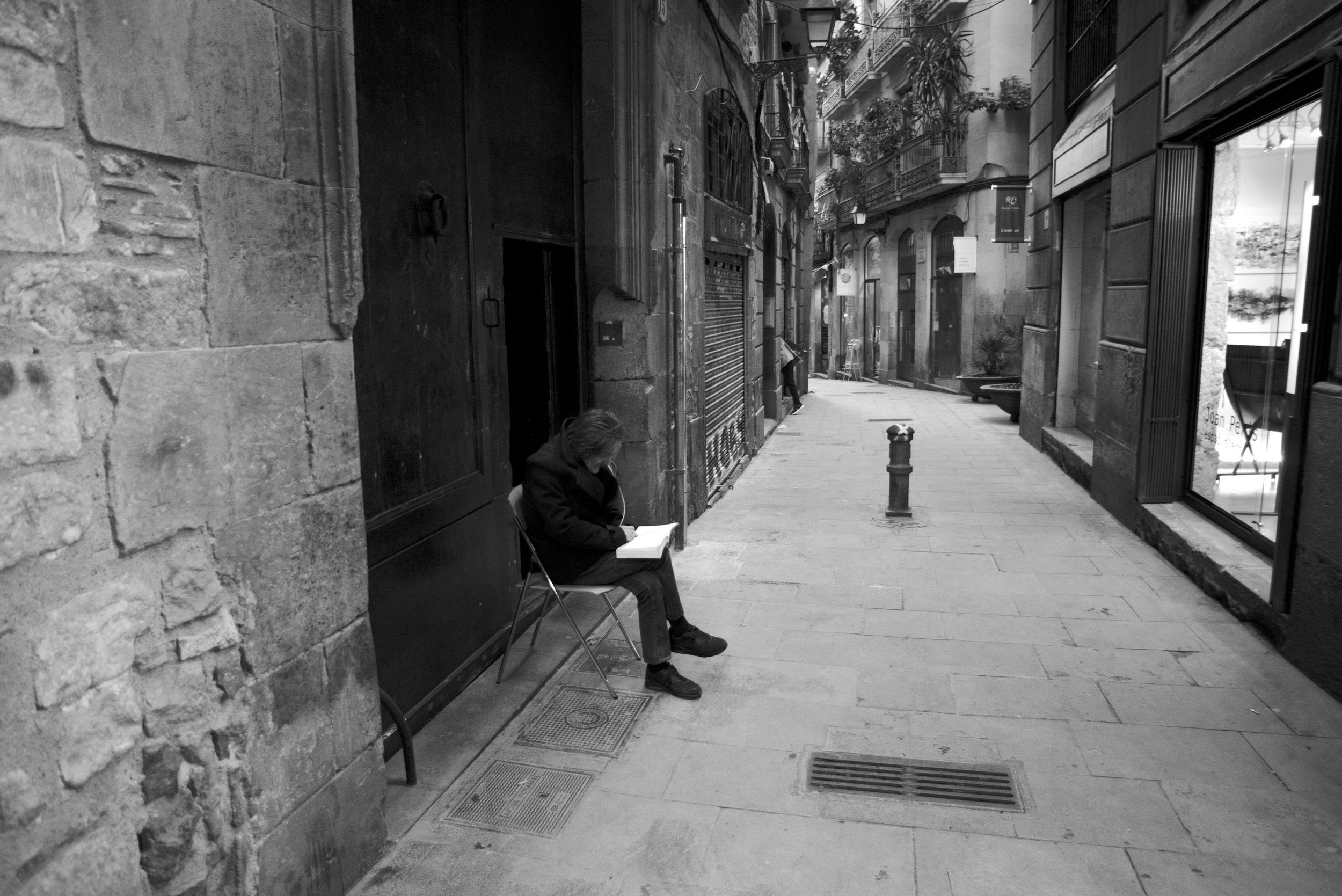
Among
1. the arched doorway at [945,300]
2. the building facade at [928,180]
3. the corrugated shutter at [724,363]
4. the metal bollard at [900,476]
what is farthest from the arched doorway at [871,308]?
the metal bollard at [900,476]

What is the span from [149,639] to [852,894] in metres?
2.26

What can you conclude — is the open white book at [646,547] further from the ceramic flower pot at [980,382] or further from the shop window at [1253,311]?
the ceramic flower pot at [980,382]

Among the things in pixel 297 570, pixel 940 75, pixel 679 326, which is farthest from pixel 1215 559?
pixel 940 75

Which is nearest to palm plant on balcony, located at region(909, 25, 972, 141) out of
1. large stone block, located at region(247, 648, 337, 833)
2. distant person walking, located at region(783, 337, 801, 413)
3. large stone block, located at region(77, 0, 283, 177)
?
distant person walking, located at region(783, 337, 801, 413)

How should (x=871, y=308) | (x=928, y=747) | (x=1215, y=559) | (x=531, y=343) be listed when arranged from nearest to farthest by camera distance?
(x=928, y=747), (x=1215, y=559), (x=531, y=343), (x=871, y=308)

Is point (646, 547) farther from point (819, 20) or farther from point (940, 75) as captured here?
point (940, 75)

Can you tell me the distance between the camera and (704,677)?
5.17m

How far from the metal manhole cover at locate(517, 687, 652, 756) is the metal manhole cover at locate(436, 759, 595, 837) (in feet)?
0.75

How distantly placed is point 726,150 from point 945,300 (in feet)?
51.1

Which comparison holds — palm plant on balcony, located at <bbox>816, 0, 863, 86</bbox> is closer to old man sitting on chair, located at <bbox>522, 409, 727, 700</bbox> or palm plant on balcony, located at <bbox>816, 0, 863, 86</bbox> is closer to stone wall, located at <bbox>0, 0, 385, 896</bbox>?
old man sitting on chair, located at <bbox>522, 409, 727, 700</bbox>

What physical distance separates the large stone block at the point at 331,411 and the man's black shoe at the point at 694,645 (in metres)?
2.51

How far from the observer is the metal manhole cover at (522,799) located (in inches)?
147

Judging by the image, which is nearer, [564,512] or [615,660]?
[564,512]

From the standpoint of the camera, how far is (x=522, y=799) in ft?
12.8
